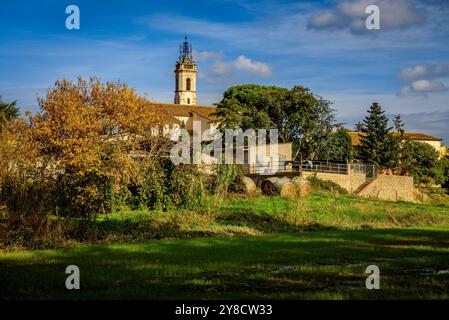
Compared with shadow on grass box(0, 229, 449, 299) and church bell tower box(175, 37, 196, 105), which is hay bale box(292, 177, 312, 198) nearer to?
shadow on grass box(0, 229, 449, 299)

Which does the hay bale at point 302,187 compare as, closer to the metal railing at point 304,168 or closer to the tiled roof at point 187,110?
the metal railing at point 304,168

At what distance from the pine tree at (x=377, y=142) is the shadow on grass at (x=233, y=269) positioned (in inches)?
2564

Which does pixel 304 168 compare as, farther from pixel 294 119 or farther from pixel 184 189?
pixel 184 189

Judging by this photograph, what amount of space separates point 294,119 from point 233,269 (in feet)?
212

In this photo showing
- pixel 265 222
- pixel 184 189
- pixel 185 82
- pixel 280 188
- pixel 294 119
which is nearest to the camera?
pixel 265 222

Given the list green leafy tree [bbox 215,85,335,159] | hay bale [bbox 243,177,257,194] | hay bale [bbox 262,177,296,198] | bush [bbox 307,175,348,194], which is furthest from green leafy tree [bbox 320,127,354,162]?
hay bale [bbox 243,177,257,194]

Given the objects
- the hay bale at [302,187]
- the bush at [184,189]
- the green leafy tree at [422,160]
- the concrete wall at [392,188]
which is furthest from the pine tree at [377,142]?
the bush at [184,189]

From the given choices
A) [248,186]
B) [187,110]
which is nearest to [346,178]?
[248,186]

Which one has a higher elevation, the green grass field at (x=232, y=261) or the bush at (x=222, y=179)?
the bush at (x=222, y=179)

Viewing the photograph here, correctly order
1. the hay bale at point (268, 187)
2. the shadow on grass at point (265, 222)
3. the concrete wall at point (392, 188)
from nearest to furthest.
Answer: the shadow on grass at point (265, 222), the hay bale at point (268, 187), the concrete wall at point (392, 188)

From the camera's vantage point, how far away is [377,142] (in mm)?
87125

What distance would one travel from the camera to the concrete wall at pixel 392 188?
60.7m

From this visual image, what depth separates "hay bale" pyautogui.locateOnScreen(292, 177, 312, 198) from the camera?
4692 cm
